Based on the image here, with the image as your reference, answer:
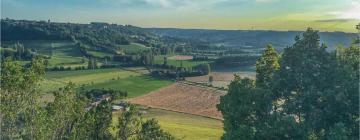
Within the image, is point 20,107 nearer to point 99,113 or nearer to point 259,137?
point 99,113

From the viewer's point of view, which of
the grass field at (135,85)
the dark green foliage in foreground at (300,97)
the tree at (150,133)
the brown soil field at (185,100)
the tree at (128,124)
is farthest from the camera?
the grass field at (135,85)

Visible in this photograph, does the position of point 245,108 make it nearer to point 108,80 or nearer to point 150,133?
point 150,133

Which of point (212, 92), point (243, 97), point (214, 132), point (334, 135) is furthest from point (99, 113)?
point (212, 92)

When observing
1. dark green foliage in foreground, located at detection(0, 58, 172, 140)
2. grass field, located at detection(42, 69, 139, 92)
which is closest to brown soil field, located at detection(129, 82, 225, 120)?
grass field, located at detection(42, 69, 139, 92)

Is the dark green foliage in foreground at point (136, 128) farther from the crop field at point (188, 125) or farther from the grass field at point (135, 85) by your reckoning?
the grass field at point (135, 85)

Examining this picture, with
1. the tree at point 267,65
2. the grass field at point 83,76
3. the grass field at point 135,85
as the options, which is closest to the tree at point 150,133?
the tree at point 267,65

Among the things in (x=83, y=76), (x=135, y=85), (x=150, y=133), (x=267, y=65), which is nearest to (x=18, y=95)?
(x=150, y=133)
